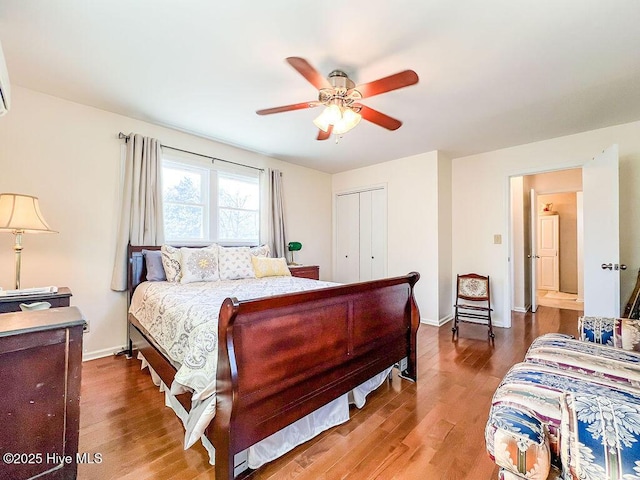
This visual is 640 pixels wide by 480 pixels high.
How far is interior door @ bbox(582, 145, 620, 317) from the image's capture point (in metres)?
2.73

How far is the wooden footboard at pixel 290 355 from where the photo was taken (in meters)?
1.30

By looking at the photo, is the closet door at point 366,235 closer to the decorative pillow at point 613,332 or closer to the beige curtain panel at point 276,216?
the beige curtain panel at point 276,216

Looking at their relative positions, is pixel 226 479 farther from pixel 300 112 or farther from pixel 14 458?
pixel 300 112

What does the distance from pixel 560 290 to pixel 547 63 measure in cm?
634

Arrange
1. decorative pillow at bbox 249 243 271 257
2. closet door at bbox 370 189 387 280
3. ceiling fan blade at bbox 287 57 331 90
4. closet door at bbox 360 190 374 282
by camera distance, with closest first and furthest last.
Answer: ceiling fan blade at bbox 287 57 331 90 < decorative pillow at bbox 249 243 271 257 < closet door at bbox 370 189 387 280 < closet door at bbox 360 190 374 282

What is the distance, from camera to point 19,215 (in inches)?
79.6

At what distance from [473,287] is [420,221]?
1.17 m

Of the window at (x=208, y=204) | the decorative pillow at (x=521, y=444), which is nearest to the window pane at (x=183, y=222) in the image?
the window at (x=208, y=204)

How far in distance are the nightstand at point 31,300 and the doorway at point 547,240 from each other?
17.3ft

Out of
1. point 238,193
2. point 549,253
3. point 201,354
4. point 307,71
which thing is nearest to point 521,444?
point 201,354

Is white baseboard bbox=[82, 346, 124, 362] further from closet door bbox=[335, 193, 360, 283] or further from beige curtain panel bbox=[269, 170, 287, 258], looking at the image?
closet door bbox=[335, 193, 360, 283]

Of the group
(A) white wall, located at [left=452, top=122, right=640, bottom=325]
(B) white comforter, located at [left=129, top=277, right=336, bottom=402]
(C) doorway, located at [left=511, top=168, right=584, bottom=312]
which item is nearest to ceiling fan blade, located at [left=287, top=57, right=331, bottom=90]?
(B) white comforter, located at [left=129, top=277, right=336, bottom=402]

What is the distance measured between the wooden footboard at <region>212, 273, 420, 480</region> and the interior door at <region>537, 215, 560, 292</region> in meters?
6.33

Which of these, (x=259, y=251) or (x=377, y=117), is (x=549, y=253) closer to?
(x=377, y=117)
